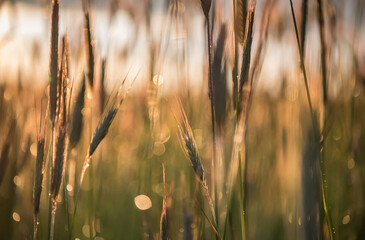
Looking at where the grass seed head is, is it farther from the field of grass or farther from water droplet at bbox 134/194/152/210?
water droplet at bbox 134/194/152/210

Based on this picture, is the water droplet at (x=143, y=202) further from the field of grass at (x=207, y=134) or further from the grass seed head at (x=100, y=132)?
the grass seed head at (x=100, y=132)

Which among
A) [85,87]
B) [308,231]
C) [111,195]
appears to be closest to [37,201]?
[85,87]

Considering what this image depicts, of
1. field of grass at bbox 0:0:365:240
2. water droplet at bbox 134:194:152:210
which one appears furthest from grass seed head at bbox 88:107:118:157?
water droplet at bbox 134:194:152:210

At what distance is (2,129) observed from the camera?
75 centimetres

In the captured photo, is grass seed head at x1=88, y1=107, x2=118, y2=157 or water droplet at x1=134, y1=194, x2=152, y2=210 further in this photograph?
water droplet at x1=134, y1=194, x2=152, y2=210

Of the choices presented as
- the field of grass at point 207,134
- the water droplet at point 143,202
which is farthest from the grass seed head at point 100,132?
the water droplet at point 143,202

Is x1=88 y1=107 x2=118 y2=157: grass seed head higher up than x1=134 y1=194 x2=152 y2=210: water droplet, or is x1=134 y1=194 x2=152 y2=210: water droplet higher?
x1=88 y1=107 x2=118 y2=157: grass seed head

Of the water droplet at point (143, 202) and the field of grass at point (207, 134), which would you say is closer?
the field of grass at point (207, 134)

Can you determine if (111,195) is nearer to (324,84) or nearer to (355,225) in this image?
(355,225)

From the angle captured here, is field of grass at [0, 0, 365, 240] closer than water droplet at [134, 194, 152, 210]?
Yes

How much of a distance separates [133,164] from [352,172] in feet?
2.84

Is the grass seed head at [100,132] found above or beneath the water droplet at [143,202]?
above

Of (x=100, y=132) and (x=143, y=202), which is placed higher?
(x=100, y=132)

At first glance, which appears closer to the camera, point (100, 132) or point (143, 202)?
point (100, 132)
